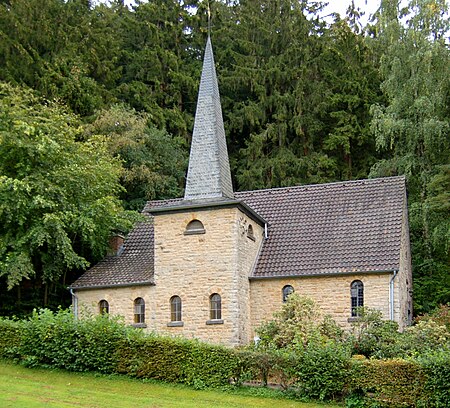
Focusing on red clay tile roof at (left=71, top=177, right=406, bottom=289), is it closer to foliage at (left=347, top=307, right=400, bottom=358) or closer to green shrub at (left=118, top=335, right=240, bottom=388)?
foliage at (left=347, top=307, right=400, bottom=358)

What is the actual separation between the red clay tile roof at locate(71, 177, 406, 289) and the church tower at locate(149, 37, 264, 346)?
805 mm

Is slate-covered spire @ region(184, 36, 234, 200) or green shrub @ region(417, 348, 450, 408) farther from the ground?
slate-covered spire @ region(184, 36, 234, 200)

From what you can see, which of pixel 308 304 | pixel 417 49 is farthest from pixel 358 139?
pixel 308 304

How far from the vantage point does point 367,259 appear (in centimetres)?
2441

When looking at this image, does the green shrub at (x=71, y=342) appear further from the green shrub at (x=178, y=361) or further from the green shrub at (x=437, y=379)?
the green shrub at (x=437, y=379)

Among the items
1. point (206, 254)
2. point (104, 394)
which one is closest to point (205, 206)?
point (206, 254)

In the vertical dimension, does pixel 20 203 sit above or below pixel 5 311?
above

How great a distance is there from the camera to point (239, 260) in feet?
80.9

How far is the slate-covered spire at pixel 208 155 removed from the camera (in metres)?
25.3

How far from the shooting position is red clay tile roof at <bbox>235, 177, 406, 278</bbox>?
24734 mm

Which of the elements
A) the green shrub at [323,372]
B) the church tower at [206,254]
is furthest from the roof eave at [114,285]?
the green shrub at [323,372]

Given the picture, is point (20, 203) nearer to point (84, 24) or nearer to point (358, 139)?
point (84, 24)

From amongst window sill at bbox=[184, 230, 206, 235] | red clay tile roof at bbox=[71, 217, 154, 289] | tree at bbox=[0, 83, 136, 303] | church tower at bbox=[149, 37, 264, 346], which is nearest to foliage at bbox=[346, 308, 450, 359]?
church tower at bbox=[149, 37, 264, 346]

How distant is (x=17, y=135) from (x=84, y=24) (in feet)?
61.6
